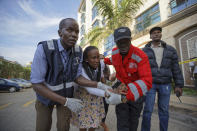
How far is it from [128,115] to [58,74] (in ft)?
3.64

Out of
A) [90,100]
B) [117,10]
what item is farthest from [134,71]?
[117,10]

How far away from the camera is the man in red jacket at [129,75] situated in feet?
4.34

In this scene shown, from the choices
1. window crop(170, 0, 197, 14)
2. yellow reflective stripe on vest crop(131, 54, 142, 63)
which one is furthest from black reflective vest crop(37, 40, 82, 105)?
window crop(170, 0, 197, 14)

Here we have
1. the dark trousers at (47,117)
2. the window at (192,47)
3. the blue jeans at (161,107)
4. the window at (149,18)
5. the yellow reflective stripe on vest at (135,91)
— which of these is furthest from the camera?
the window at (149,18)

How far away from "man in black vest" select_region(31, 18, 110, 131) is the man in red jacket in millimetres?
356

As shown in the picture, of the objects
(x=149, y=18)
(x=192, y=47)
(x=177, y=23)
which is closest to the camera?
(x=192, y=47)

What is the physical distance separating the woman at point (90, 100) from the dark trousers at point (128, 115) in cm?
33

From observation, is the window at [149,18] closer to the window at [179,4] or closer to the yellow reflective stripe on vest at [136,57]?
the window at [179,4]

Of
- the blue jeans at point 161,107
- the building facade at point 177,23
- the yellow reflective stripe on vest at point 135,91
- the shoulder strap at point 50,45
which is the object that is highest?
the building facade at point 177,23

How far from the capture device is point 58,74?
4.55ft

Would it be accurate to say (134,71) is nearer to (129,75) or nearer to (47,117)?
(129,75)

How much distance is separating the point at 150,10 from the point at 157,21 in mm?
1251

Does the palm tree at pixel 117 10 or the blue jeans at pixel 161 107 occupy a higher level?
the palm tree at pixel 117 10

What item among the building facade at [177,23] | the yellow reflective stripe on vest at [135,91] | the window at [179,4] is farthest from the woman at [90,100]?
the window at [179,4]
